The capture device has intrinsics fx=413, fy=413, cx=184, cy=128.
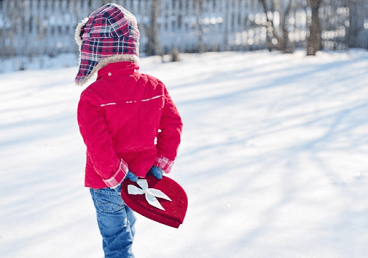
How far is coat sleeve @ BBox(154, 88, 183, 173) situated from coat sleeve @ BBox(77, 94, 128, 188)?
256mm

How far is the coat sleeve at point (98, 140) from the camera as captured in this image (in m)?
1.62

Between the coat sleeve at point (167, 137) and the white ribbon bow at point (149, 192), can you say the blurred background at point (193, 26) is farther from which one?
the white ribbon bow at point (149, 192)

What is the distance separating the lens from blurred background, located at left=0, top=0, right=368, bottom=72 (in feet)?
34.3

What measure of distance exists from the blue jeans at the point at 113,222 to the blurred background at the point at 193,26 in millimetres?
8440

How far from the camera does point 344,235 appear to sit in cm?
233

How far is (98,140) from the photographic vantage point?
1631mm

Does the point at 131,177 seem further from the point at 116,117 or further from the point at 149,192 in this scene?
the point at 116,117

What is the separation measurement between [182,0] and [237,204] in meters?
10.4

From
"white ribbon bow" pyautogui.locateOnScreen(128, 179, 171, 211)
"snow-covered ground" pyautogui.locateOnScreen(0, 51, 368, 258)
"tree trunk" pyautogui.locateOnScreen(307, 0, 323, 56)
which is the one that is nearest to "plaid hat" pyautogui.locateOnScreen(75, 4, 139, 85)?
"white ribbon bow" pyautogui.locateOnScreen(128, 179, 171, 211)

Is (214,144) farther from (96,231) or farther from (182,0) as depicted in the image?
(182,0)

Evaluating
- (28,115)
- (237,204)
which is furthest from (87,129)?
(28,115)

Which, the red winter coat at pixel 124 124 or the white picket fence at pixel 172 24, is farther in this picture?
the white picket fence at pixel 172 24

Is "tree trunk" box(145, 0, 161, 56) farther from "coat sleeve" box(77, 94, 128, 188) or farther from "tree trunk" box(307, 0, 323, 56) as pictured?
"coat sleeve" box(77, 94, 128, 188)

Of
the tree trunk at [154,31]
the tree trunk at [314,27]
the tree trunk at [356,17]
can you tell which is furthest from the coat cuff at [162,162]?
the tree trunk at [356,17]
